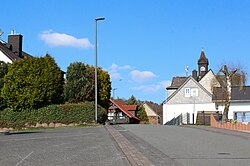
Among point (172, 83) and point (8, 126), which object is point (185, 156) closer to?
point (8, 126)

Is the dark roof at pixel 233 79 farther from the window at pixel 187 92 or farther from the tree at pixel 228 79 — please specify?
the window at pixel 187 92

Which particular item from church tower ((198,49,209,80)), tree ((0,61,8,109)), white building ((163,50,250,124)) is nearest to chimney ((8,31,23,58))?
tree ((0,61,8,109))

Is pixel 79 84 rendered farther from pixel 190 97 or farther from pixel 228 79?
pixel 190 97

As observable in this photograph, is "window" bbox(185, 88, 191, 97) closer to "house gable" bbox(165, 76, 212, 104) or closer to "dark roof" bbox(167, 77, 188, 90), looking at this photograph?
"house gable" bbox(165, 76, 212, 104)

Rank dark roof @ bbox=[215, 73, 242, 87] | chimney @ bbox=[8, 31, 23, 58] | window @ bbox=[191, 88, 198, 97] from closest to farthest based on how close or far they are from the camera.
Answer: dark roof @ bbox=[215, 73, 242, 87]
chimney @ bbox=[8, 31, 23, 58]
window @ bbox=[191, 88, 198, 97]

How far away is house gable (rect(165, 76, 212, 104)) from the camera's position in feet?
206

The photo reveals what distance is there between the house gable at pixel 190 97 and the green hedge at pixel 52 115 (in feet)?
100

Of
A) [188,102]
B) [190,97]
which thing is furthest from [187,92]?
[188,102]

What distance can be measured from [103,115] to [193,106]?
29014mm

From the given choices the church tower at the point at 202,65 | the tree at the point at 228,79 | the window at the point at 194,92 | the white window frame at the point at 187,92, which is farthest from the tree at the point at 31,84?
the church tower at the point at 202,65

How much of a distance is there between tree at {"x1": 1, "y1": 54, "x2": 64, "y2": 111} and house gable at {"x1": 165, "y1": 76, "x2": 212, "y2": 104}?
3152 centimetres

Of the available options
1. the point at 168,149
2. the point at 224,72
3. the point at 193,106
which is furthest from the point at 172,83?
the point at 168,149

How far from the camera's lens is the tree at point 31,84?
3462cm

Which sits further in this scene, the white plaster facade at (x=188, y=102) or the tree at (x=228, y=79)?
the white plaster facade at (x=188, y=102)
